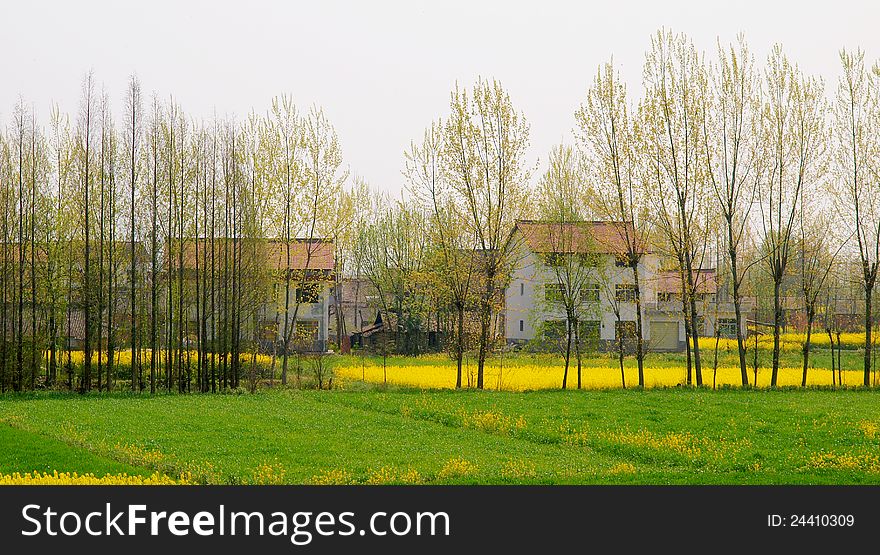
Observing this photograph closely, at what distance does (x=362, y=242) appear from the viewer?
53.7 meters

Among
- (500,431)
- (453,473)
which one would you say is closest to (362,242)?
(500,431)

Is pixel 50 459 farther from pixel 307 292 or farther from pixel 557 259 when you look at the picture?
pixel 307 292

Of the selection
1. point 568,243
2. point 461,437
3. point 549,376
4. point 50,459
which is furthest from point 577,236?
point 50,459

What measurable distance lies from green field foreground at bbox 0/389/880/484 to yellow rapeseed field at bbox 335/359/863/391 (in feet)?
14.5

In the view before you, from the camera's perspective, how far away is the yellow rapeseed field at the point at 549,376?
2917cm

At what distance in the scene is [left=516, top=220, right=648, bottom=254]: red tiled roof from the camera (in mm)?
28859

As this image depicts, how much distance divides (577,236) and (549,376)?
527 cm

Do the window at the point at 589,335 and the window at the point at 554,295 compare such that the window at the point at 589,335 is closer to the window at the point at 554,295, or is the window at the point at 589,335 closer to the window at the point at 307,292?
the window at the point at 554,295

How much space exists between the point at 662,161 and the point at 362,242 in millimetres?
28065

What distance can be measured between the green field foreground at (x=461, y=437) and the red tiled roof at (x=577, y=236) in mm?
6089

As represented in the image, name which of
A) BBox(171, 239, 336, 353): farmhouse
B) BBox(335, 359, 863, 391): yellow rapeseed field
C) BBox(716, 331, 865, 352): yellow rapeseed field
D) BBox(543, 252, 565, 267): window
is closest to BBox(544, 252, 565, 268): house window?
BBox(543, 252, 565, 267): window

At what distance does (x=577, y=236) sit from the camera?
98.7ft

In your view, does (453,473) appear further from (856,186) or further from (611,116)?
(856,186)

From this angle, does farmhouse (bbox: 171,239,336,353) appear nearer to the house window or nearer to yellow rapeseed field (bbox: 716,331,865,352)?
the house window
